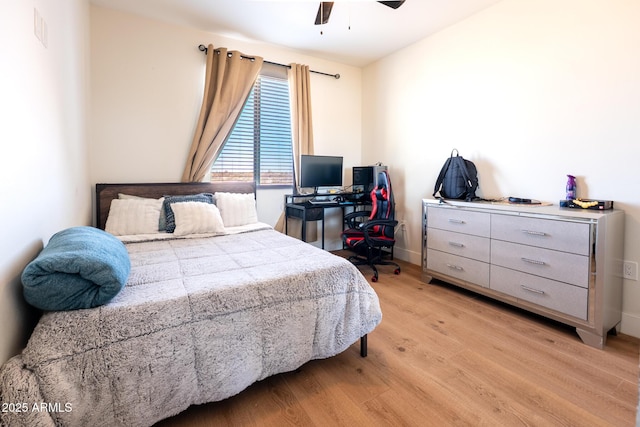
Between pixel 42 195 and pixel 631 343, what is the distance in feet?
12.5

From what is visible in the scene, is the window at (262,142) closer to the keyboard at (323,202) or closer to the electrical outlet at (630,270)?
the keyboard at (323,202)

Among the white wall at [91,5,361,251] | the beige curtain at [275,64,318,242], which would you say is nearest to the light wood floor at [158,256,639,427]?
the beige curtain at [275,64,318,242]

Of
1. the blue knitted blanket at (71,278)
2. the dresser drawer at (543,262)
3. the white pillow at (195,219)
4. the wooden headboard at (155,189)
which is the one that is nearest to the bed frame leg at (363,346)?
the blue knitted blanket at (71,278)

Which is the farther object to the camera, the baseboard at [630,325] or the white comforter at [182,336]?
the baseboard at [630,325]

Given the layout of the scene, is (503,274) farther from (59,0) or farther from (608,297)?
(59,0)

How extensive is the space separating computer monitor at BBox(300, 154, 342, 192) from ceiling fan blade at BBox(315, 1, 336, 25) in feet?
4.84

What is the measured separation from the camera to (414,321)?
2.34m

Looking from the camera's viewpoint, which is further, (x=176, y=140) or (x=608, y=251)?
(x=176, y=140)

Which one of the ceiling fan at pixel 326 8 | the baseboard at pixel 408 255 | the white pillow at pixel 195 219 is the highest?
the ceiling fan at pixel 326 8

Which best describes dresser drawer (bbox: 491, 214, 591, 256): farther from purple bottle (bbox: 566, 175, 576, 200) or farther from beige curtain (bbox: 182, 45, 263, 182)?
beige curtain (bbox: 182, 45, 263, 182)

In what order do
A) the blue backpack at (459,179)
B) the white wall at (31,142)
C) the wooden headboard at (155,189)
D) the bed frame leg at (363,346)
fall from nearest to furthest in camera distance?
the white wall at (31,142), the bed frame leg at (363,346), the wooden headboard at (155,189), the blue backpack at (459,179)

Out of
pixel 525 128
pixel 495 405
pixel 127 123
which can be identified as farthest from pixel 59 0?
pixel 525 128

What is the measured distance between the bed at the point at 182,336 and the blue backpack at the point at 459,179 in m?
1.82

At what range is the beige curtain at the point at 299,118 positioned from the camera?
Answer: 3.83 m
